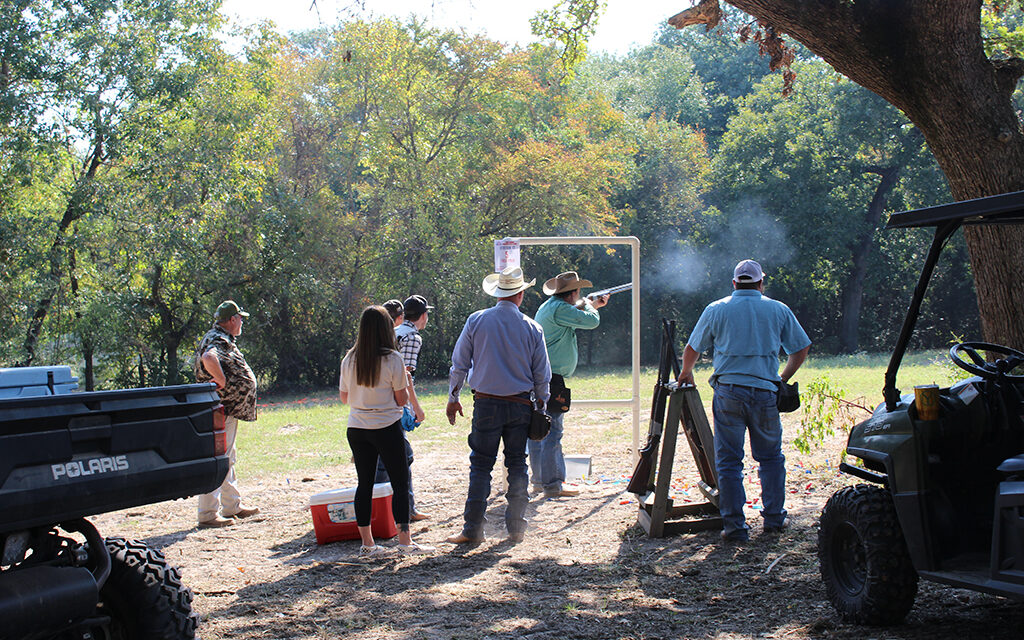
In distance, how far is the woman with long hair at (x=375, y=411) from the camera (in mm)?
5992

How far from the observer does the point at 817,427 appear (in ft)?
27.9

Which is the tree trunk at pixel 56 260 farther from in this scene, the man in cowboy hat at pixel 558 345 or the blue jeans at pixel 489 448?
the blue jeans at pixel 489 448

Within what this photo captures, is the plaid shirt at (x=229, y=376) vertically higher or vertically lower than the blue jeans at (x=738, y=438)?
higher

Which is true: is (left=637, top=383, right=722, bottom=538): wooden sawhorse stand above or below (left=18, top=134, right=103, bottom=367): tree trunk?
below

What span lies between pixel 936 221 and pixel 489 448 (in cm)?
336

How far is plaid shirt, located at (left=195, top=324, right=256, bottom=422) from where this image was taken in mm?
7227

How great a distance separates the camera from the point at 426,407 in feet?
54.6

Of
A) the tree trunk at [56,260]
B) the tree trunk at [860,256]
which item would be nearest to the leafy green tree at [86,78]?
the tree trunk at [56,260]

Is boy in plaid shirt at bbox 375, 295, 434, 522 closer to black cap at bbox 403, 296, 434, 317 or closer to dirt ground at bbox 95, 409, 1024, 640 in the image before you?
black cap at bbox 403, 296, 434, 317

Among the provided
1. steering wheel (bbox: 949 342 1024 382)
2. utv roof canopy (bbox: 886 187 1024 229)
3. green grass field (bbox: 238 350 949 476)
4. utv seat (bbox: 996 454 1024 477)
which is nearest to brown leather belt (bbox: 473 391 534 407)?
utv roof canopy (bbox: 886 187 1024 229)

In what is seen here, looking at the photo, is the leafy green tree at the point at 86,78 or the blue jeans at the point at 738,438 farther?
the leafy green tree at the point at 86,78

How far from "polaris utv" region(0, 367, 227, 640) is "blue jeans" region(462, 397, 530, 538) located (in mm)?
2623

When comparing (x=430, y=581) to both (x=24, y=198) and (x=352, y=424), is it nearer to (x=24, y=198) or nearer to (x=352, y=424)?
(x=352, y=424)

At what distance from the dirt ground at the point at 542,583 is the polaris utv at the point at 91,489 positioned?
3.73 feet
